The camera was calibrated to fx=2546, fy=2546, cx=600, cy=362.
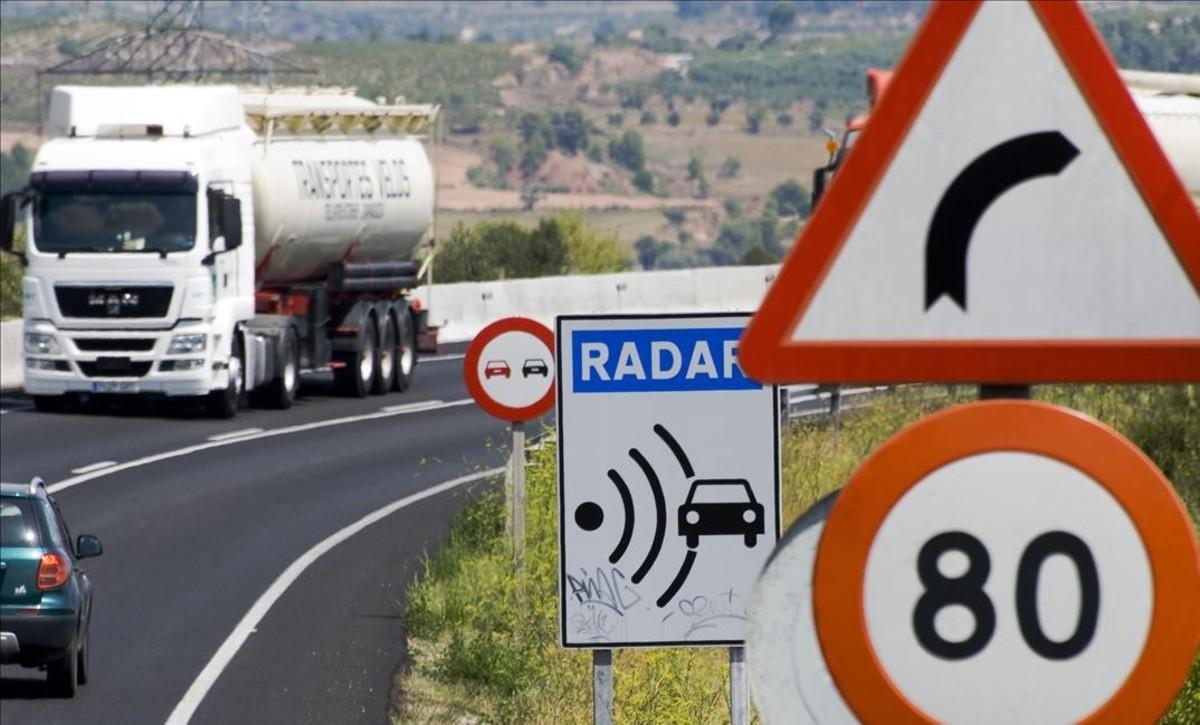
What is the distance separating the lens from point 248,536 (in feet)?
71.3

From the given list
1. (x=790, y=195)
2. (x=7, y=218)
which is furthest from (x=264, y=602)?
(x=790, y=195)

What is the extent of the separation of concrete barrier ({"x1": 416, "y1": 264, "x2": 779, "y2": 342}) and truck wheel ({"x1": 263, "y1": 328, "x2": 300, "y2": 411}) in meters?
8.35

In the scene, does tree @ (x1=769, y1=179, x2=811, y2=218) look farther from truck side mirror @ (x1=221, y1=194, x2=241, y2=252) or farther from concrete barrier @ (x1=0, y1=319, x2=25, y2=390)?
truck side mirror @ (x1=221, y1=194, x2=241, y2=252)

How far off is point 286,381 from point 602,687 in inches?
948

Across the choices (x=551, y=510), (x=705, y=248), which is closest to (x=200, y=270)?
(x=551, y=510)

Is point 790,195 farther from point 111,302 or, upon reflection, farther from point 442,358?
point 111,302

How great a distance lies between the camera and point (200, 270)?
94.9 feet

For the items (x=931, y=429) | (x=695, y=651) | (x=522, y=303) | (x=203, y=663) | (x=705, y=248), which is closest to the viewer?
(x=931, y=429)

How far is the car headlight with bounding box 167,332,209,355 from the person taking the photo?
95.2 ft

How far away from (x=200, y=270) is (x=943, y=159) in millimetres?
25513

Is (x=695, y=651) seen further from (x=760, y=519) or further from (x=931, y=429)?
(x=931, y=429)

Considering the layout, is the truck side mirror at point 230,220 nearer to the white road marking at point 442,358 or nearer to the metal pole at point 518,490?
the white road marking at point 442,358

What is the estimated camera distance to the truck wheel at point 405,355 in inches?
1387

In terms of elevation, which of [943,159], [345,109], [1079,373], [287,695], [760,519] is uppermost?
[345,109]
